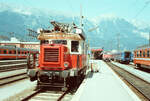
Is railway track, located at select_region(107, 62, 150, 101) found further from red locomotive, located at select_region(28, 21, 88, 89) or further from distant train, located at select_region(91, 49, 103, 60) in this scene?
distant train, located at select_region(91, 49, 103, 60)

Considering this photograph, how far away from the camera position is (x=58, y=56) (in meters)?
9.52

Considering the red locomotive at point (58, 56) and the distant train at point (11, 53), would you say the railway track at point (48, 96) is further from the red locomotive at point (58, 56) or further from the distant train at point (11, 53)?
the distant train at point (11, 53)

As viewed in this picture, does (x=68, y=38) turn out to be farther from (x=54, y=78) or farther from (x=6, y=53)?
(x=6, y=53)

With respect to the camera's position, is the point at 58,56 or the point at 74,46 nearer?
the point at 58,56

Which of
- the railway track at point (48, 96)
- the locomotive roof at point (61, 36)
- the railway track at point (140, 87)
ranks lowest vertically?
the railway track at point (140, 87)

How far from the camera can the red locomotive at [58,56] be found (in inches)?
375

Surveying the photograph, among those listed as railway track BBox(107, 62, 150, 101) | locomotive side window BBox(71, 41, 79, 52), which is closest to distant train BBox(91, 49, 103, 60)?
railway track BBox(107, 62, 150, 101)

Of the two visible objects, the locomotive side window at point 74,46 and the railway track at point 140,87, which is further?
the locomotive side window at point 74,46

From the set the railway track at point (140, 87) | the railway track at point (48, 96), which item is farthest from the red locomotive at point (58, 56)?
the railway track at point (140, 87)

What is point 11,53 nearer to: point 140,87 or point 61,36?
point 61,36

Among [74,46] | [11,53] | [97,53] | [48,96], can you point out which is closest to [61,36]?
[74,46]

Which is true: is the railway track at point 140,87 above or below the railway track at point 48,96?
below

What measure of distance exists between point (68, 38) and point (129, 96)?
180 inches

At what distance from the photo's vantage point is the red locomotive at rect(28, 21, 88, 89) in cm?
952
